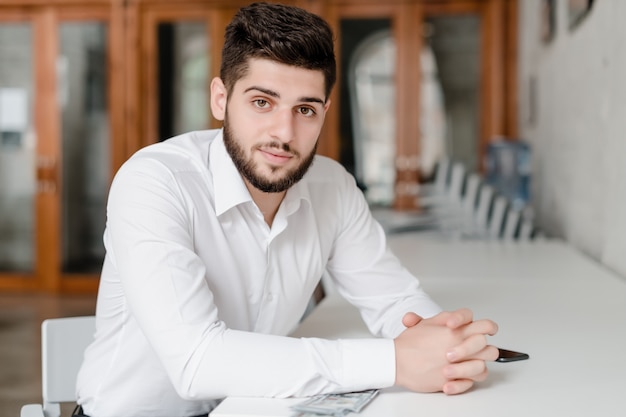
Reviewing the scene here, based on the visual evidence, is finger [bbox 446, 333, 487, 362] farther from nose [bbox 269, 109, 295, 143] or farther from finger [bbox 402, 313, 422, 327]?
nose [bbox 269, 109, 295, 143]

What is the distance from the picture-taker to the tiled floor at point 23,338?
356cm

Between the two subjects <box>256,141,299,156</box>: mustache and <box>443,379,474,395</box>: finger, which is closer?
<box>443,379,474,395</box>: finger

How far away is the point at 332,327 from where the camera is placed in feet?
5.74

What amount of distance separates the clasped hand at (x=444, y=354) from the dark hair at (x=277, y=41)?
531mm

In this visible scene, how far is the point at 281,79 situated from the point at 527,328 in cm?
82

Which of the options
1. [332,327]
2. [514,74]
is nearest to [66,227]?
[514,74]

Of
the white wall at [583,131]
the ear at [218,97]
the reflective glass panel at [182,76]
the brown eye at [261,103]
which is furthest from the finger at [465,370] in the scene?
the reflective glass panel at [182,76]

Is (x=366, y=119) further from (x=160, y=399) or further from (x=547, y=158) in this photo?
(x=160, y=399)

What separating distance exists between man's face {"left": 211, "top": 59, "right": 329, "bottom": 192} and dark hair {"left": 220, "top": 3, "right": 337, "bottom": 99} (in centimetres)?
→ 2

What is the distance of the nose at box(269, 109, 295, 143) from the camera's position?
54.4 inches

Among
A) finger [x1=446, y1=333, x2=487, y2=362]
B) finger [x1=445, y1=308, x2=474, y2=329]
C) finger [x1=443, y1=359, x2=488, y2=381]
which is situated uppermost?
finger [x1=445, y1=308, x2=474, y2=329]

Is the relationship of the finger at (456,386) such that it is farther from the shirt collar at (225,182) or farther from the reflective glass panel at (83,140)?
the reflective glass panel at (83,140)

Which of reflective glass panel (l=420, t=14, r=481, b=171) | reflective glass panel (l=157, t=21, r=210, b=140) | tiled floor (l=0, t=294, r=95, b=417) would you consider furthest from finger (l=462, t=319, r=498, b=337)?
reflective glass panel (l=157, t=21, r=210, b=140)

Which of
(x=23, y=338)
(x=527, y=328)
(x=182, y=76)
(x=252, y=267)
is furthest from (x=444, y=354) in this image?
(x=182, y=76)
